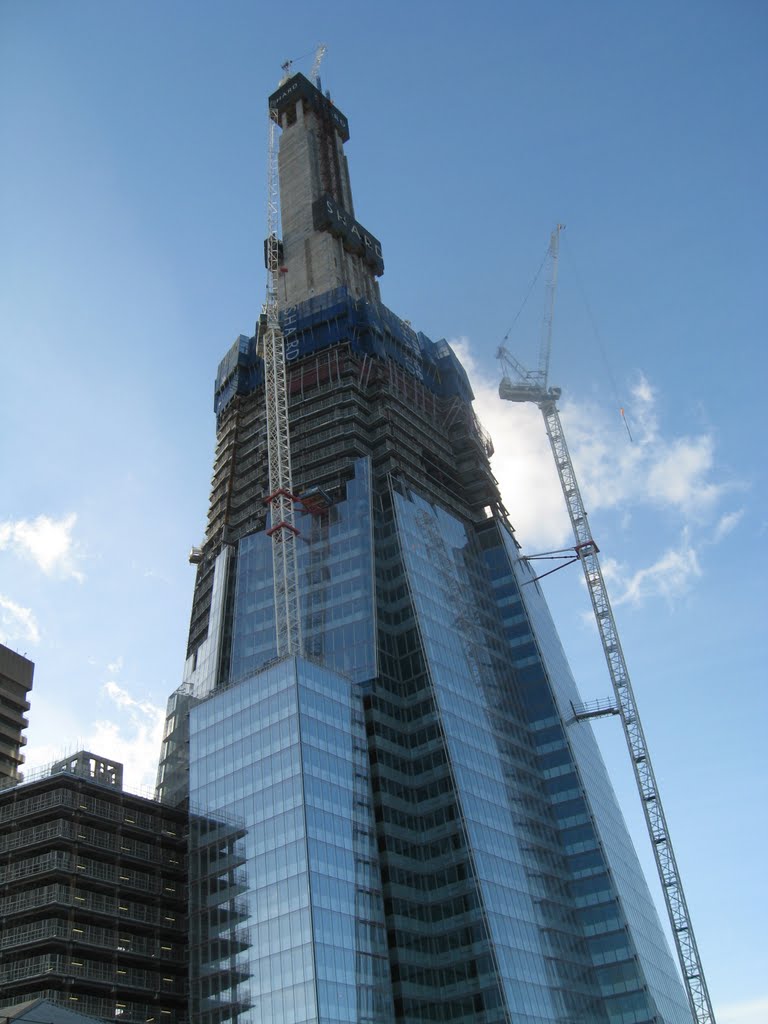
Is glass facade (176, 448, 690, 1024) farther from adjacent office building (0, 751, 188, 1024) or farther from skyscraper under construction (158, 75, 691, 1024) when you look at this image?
adjacent office building (0, 751, 188, 1024)

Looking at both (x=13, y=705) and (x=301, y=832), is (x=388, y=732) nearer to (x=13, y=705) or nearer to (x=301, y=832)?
(x=301, y=832)

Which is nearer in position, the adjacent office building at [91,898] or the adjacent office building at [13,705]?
the adjacent office building at [91,898]

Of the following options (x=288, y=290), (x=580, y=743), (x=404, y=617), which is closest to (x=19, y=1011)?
(x=404, y=617)

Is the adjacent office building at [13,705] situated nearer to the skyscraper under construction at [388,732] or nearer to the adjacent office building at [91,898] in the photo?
the skyscraper under construction at [388,732]

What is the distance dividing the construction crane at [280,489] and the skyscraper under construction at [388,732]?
290 cm

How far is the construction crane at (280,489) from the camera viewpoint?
416 feet

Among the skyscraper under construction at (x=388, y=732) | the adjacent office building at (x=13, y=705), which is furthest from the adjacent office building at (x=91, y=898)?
the adjacent office building at (x=13, y=705)

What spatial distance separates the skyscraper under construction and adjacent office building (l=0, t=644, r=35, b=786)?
3043cm

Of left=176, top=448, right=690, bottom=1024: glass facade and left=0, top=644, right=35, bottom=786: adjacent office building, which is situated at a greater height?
left=0, top=644, right=35, bottom=786: adjacent office building

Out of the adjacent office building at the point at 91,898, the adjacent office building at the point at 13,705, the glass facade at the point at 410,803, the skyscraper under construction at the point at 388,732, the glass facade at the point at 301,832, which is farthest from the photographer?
the adjacent office building at the point at 13,705

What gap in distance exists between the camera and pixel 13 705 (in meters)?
165

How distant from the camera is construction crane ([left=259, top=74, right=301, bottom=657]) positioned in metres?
127

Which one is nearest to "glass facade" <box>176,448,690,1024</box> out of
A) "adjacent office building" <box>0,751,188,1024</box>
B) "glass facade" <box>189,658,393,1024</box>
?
"glass facade" <box>189,658,393,1024</box>

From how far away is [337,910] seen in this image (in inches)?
3895
